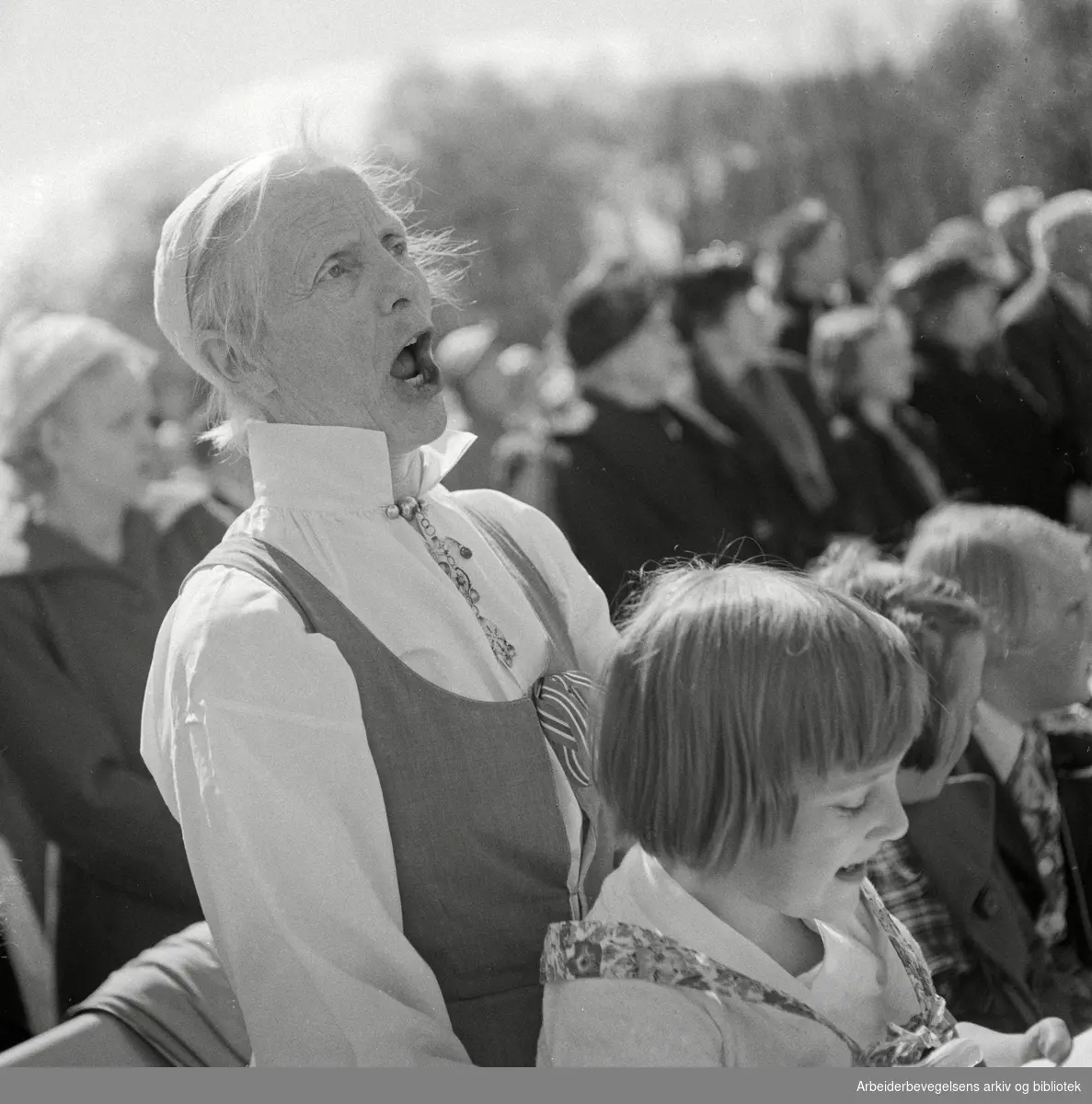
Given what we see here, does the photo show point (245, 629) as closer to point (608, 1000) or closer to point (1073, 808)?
point (608, 1000)

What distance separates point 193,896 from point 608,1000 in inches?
35.0

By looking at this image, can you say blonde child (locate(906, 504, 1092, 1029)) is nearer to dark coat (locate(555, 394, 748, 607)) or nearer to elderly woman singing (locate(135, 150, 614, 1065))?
dark coat (locate(555, 394, 748, 607))

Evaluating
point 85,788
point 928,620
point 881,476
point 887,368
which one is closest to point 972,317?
point 887,368

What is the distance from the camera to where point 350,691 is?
1.35 meters

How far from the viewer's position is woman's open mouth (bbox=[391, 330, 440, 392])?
4.97 feet

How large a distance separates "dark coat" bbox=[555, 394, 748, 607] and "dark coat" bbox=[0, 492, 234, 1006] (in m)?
0.80

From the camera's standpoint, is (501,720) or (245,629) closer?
(245,629)

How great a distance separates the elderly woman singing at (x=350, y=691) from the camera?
1.31m

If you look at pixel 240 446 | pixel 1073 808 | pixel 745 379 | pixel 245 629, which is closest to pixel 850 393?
pixel 745 379

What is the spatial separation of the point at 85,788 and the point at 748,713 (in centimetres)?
112

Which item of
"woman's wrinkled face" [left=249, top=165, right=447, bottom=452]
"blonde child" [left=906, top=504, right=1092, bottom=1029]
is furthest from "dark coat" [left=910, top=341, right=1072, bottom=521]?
"woman's wrinkled face" [left=249, top=165, right=447, bottom=452]

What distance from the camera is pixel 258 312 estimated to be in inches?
57.9

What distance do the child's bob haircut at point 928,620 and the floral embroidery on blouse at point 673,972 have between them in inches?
17.1

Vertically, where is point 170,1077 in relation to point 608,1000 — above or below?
below
